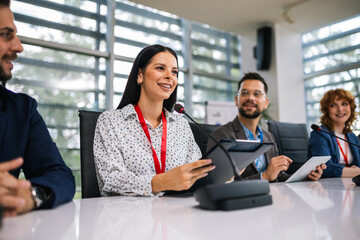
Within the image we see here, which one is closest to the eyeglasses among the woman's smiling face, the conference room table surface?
the woman's smiling face

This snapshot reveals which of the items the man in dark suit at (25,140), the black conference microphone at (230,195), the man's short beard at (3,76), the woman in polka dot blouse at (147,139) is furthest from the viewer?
the woman in polka dot blouse at (147,139)

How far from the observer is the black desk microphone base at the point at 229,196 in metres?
0.79

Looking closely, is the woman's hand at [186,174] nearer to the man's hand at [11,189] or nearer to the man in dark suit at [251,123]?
the man's hand at [11,189]

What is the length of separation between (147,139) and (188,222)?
2.93 ft

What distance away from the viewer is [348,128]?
2832mm

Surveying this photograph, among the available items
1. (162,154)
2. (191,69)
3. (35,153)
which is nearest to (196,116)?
(191,69)

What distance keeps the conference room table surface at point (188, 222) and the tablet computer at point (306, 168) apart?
828 mm

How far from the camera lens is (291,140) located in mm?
2938

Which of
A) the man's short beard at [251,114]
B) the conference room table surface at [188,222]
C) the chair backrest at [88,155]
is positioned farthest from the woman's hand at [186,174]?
the man's short beard at [251,114]

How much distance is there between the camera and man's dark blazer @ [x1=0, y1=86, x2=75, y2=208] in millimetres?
1062

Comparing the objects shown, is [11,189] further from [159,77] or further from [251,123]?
[251,123]

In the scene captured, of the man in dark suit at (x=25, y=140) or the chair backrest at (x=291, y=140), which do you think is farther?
the chair backrest at (x=291, y=140)

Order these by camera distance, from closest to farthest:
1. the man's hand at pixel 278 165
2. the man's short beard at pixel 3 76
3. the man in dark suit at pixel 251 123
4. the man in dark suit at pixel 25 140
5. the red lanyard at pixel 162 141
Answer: the man in dark suit at pixel 25 140 → the man's short beard at pixel 3 76 → the red lanyard at pixel 162 141 → the man's hand at pixel 278 165 → the man in dark suit at pixel 251 123

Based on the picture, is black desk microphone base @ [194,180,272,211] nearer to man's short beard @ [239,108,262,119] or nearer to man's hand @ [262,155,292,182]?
man's hand @ [262,155,292,182]
